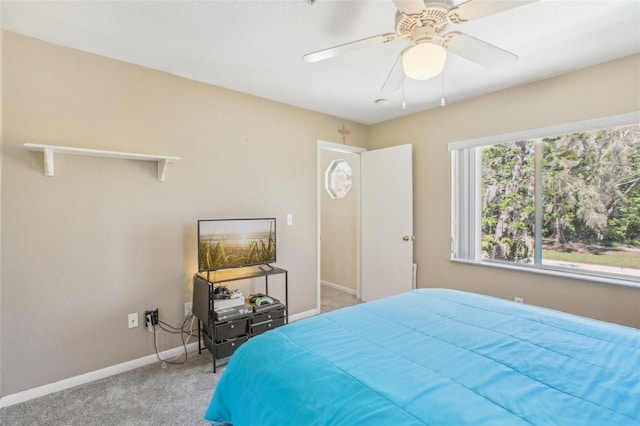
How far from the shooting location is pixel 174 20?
1800mm

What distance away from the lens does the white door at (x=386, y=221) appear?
140 inches

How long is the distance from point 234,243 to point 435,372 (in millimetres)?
1964

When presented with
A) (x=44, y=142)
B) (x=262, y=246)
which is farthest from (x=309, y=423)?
(x=44, y=142)

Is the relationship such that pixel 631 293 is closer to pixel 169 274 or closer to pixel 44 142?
pixel 169 274

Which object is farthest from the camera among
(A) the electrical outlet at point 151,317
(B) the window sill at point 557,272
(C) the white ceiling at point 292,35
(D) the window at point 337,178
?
(D) the window at point 337,178

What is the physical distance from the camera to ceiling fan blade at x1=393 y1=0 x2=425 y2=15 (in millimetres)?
1262

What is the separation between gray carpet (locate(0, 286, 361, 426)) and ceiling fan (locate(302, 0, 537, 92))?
2.22 metres

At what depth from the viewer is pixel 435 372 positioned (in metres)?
1.07

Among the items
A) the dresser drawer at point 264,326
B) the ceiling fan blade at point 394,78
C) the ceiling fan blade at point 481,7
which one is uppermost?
the ceiling fan blade at point 481,7

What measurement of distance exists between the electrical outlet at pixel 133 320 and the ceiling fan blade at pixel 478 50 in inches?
110

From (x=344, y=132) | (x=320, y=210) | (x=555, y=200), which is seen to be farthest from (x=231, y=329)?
(x=555, y=200)

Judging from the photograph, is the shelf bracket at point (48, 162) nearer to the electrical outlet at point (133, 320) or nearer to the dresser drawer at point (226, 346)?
the electrical outlet at point (133, 320)

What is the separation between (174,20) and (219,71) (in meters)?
0.67

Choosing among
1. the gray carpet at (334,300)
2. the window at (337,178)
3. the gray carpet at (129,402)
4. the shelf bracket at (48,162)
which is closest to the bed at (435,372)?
the gray carpet at (129,402)
